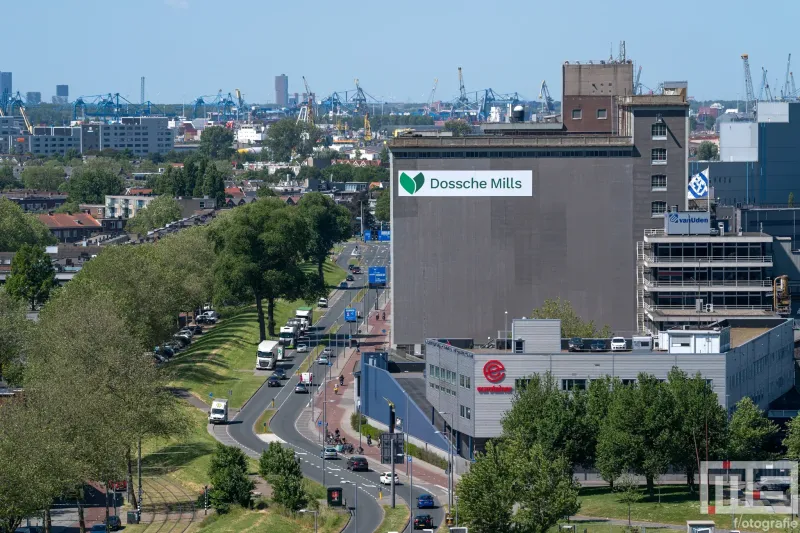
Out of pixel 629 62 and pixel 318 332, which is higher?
pixel 629 62

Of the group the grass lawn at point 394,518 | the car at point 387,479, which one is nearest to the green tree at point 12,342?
the car at point 387,479

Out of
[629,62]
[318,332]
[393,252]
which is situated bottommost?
[318,332]

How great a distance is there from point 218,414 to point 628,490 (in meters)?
34.7

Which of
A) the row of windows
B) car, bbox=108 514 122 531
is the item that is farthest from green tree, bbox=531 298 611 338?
car, bbox=108 514 122 531

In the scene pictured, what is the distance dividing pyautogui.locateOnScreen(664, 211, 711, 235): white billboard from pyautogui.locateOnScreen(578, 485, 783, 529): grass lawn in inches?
1164

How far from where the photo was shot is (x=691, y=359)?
76.0 m

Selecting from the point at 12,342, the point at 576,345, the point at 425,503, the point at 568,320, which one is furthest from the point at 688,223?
the point at 12,342

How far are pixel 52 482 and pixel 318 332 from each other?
64187mm

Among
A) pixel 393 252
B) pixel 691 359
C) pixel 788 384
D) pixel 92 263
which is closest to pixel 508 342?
pixel 691 359

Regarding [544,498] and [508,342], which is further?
[508,342]

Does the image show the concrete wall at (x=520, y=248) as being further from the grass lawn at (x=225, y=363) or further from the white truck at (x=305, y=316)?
the white truck at (x=305, y=316)

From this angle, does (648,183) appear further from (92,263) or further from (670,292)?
(92,263)

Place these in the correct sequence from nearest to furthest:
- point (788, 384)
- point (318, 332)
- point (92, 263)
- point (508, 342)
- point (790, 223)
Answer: point (508, 342) < point (788, 384) < point (92, 263) < point (318, 332) < point (790, 223)

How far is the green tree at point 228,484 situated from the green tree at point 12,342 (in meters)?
28.9
